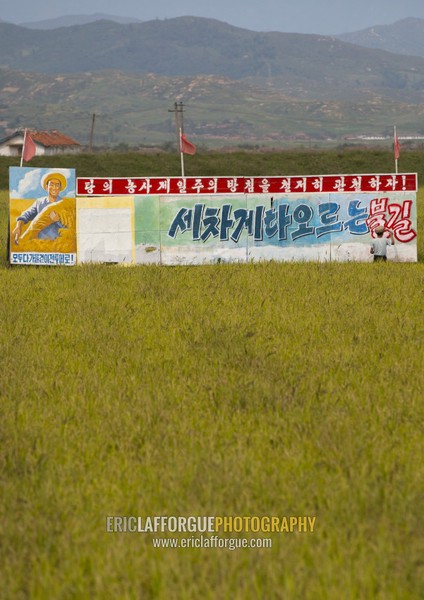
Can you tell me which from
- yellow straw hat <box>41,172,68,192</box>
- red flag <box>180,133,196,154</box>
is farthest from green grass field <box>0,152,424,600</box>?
red flag <box>180,133,196,154</box>

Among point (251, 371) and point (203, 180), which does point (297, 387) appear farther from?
point (203, 180)

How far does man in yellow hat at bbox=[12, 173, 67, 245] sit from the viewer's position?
908 inches

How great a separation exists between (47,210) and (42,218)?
0.23m

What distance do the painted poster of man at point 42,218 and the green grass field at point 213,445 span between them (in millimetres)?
7760

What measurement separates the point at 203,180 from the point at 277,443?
16164mm

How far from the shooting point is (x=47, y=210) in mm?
23094

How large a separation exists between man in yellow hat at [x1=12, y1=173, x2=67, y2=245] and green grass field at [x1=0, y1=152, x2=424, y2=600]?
7840 millimetres

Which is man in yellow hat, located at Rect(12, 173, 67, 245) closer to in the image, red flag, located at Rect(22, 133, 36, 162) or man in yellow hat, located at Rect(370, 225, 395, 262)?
red flag, located at Rect(22, 133, 36, 162)

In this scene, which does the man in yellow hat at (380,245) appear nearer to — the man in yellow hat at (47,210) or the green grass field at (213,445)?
the green grass field at (213,445)

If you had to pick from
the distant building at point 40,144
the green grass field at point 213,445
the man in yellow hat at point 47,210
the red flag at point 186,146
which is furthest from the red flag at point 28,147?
the distant building at point 40,144

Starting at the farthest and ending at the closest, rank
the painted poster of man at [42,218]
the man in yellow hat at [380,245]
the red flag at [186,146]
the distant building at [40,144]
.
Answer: the distant building at [40,144] < the red flag at [186,146] < the painted poster of man at [42,218] < the man in yellow hat at [380,245]

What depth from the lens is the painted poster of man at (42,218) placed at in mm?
23047

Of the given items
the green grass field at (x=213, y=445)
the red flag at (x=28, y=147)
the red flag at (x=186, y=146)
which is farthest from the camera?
the red flag at (x=186, y=146)

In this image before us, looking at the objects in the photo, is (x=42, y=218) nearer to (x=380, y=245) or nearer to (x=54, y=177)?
(x=54, y=177)
